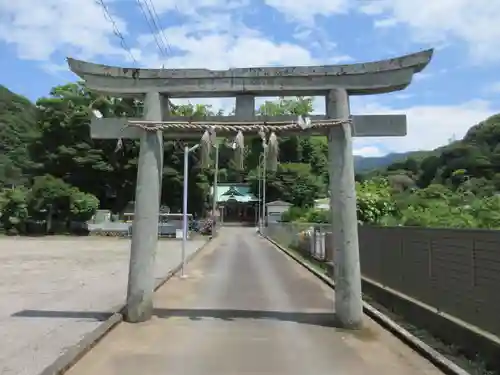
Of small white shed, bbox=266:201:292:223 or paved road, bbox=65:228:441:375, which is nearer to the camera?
paved road, bbox=65:228:441:375

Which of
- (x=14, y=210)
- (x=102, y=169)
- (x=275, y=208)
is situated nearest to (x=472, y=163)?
(x=275, y=208)

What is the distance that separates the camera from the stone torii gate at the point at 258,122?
408 inches

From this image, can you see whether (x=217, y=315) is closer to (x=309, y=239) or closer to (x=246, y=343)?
(x=246, y=343)

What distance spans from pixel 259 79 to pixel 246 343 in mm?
4646

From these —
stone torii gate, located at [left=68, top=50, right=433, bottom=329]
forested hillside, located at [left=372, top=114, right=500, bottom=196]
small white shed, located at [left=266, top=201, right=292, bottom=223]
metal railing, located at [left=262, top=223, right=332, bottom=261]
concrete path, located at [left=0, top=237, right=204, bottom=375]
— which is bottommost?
concrete path, located at [left=0, top=237, right=204, bottom=375]

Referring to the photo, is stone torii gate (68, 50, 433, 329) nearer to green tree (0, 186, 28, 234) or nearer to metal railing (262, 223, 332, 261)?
metal railing (262, 223, 332, 261)

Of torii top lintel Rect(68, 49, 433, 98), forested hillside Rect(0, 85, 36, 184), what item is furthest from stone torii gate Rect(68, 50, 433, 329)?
forested hillside Rect(0, 85, 36, 184)

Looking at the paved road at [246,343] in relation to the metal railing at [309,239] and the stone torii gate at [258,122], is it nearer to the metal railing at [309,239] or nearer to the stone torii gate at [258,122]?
the stone torii gate at [258,122]

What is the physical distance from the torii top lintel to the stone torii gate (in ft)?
0.06

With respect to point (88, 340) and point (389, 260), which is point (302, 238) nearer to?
point (389, 260)

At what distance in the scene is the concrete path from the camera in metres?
8.06

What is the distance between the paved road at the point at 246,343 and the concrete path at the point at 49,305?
68 cm

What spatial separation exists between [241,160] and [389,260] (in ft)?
17.8

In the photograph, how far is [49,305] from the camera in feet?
42.1
